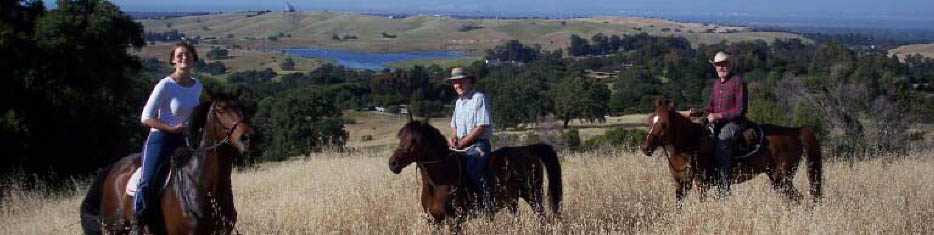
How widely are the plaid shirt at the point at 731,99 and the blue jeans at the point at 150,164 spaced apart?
18.3 ft

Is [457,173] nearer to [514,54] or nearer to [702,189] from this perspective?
[702,189]

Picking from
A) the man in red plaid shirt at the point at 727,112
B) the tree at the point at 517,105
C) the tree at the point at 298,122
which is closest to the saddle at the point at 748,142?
the man in red plaid shirt at the point at 727,112

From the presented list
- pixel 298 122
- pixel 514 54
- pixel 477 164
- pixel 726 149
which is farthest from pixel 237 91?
pixel 514 54

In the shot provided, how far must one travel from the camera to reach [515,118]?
212 feet

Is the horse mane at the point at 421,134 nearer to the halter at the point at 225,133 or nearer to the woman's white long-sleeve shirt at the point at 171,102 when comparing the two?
the halter at the point at 225,133

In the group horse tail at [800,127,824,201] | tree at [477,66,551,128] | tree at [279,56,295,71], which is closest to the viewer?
horse tail at [800,127,824,201]

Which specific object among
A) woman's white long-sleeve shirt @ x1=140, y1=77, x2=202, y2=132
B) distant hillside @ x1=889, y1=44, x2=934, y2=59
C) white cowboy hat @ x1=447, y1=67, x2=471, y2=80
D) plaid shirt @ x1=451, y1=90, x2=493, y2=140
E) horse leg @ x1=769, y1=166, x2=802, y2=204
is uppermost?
white cowboy hat @ x1=447, y1=67, x2=471, y2=80

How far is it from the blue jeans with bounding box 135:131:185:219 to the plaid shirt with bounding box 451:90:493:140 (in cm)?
252

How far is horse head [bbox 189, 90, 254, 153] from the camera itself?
5.05m

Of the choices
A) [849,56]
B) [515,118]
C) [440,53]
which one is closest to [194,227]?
[515,118]

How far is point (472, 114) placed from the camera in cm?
684

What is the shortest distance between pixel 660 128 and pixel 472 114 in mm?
2004

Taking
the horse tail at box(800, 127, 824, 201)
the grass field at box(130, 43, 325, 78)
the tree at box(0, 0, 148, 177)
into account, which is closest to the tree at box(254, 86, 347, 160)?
the tree at box(0, 0, 148, 177)

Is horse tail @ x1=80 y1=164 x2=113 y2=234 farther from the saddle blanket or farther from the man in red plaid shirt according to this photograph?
the man in red plaid shirt
